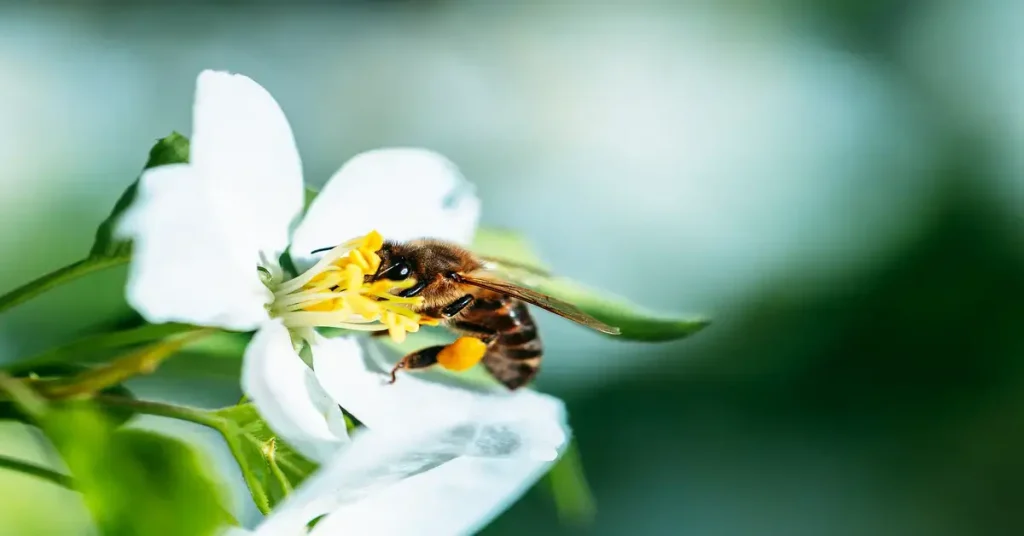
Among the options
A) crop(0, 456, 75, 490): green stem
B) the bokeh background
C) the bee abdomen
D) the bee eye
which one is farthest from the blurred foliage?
crop(0, 456, 75, 490): green stem

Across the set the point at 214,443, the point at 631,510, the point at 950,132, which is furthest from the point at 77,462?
the point at 950,132

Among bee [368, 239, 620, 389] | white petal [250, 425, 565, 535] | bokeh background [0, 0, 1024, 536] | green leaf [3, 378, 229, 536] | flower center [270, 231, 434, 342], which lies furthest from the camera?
bokeh background [0, 0, 1024, 536]

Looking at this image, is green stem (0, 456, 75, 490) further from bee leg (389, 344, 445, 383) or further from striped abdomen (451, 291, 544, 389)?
striped abdomen (451, 291, 544, 389)

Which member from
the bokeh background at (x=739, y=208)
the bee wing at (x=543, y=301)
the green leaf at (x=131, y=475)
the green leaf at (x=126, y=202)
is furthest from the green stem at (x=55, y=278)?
the bokeh background at (x=739, y=208)

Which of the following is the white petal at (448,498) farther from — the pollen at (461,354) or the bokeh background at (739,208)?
the bokeh background at (739,208)

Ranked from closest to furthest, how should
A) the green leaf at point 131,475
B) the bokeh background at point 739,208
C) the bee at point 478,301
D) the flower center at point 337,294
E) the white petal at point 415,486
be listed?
the green leaf at point 131,475 < the white petal at point 415,486 < the flower center at point 337,294 < the bee at point 478,301 < the bokeh background at point 739,208

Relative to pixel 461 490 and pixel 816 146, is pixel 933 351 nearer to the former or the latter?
pixel 816 146
